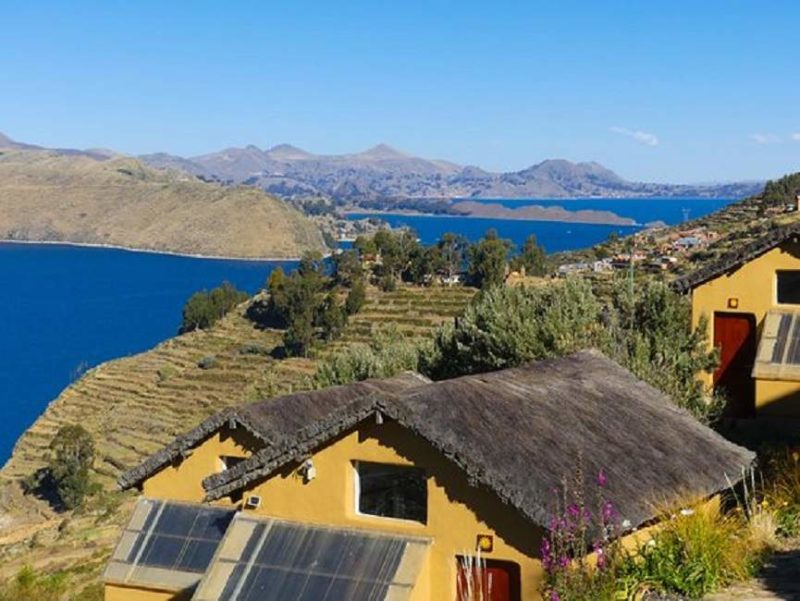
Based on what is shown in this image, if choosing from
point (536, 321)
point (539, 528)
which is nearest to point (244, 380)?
point (536, 321)

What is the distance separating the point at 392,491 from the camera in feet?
38.0

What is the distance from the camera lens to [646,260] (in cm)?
7188

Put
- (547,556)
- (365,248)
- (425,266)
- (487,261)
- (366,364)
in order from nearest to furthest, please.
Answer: (547,556), (366,364), (487,261), (425,266), (365,248)

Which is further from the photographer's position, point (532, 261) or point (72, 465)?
point (532, 261)

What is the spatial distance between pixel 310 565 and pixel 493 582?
6.01 ft

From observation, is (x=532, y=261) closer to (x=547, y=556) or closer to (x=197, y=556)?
(x=197, y=556)

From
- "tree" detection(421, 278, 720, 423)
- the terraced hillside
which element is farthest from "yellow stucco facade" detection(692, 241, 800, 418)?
the terraced hillside

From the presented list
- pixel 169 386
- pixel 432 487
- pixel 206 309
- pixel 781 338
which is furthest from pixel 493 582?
pixel 206 309

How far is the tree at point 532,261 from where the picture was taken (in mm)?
87438

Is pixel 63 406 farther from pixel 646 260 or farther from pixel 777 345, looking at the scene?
pixel 777 345

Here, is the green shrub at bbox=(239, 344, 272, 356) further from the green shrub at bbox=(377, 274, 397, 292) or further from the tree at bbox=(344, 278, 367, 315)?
the green shrub at bbox=(377, 274, 397, 292)

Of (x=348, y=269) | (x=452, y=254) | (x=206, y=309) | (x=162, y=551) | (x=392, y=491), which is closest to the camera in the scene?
(x=392, y=491)

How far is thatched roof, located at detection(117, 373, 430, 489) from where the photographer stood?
16266 mm

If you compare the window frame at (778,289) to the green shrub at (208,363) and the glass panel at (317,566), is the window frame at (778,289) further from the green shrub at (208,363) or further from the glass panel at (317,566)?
the green shrub at (208,363)
